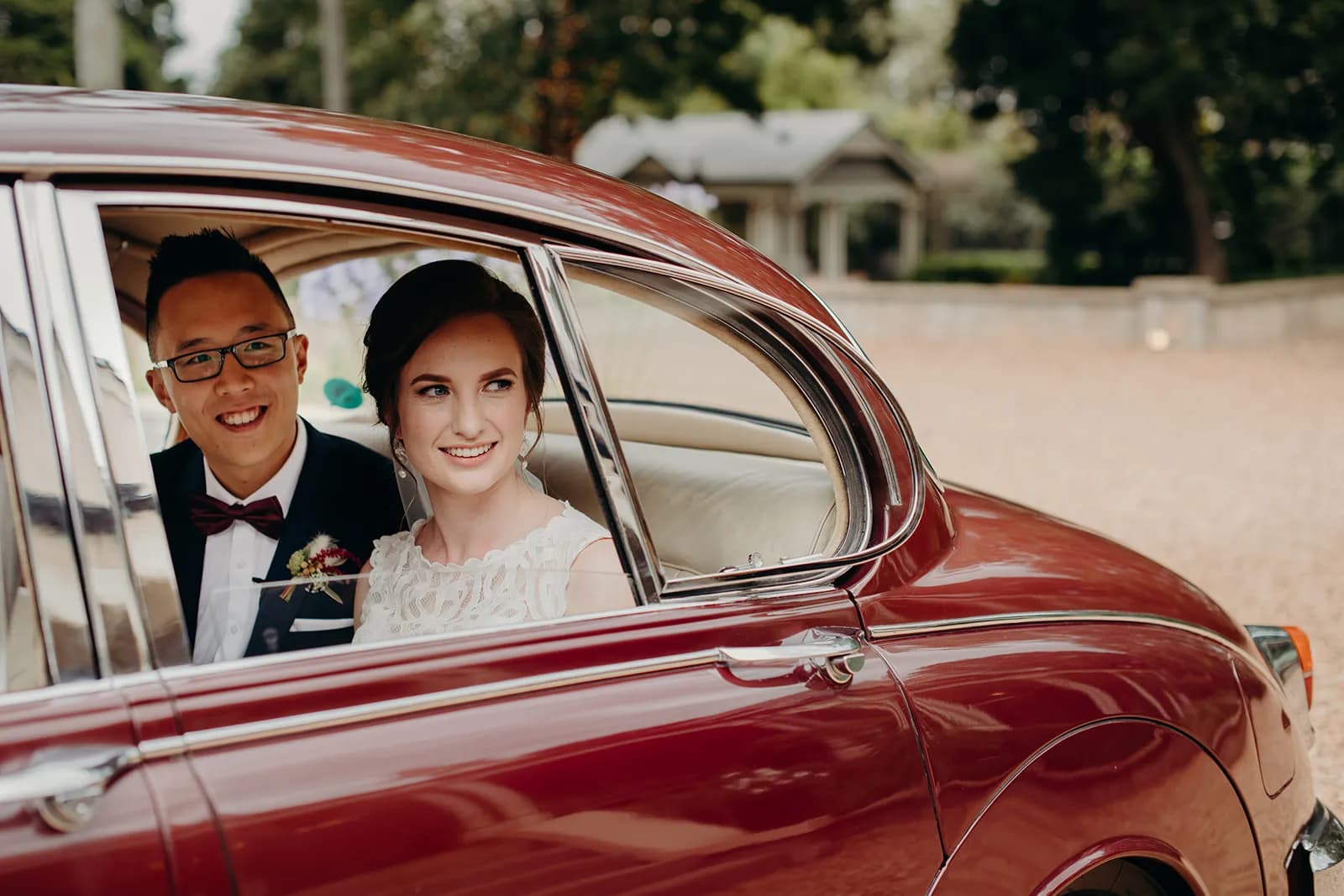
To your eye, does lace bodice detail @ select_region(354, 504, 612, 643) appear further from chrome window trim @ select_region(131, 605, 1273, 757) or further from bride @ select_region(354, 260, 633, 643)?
chrome window trim @ select_region(131, 605, 1273, 757)

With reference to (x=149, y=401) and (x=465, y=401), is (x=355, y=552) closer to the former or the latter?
(x=465, y=401)

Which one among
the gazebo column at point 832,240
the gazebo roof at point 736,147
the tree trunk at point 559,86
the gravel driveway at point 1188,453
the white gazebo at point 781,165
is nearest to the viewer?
the gravel driveway at point 1188,453

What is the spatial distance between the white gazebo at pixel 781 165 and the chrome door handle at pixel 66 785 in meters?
34.3

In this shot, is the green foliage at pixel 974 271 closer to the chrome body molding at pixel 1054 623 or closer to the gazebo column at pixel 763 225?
the gazebo column at pixel 763 225

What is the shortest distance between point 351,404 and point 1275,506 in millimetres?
7786

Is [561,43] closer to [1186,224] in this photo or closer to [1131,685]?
[1186,224]

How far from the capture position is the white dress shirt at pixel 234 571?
172 cm

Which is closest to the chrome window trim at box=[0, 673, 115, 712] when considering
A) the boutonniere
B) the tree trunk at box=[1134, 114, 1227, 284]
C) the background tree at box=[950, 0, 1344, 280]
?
the boutonniere

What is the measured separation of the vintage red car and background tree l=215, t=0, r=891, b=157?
18.2m

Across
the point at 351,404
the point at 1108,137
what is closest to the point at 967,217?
the point at 1108,137

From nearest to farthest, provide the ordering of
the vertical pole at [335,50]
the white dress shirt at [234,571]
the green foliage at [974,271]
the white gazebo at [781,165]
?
the white dress shirt at [234,571]
the vertical pole at [335,50]
the green foliage at [974,271]
the white gazebo at [781,165]

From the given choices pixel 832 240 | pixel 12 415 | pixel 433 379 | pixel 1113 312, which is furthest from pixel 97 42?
pixel 832 240

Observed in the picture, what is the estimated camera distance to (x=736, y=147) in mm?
37812

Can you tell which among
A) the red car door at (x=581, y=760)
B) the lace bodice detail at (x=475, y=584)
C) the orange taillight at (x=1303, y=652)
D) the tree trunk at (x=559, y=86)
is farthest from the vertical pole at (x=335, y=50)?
the red car door at (x=581, y=760)
